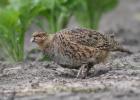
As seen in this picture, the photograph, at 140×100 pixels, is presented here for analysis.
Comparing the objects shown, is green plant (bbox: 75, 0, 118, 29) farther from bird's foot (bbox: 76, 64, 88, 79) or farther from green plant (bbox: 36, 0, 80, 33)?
bird's foot (bbox: 76, 64, 88, 79)

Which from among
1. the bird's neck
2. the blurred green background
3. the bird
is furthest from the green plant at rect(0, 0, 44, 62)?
the bird

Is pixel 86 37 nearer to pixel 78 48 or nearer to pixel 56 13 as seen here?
pixel 78 48

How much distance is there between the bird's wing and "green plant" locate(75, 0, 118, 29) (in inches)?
191

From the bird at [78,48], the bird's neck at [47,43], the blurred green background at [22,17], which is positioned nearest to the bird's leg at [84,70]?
the bird at [78,48]

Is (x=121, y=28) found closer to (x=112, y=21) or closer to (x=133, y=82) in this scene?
(x=112, y=21)

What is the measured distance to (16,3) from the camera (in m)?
11.0

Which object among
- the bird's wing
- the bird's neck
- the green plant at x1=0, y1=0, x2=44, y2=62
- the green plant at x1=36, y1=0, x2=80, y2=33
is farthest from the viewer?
the green plant at x1=36, y1=0, x2=80, y2=33

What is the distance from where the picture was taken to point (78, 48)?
8.77m

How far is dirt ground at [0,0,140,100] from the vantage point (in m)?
6.85

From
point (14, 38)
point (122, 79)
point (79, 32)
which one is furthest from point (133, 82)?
point (14, 38)

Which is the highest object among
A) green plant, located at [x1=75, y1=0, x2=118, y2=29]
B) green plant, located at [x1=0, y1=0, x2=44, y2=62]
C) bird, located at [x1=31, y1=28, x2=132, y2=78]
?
green plant, located at [x1=75, y1=0, x2=118, y2=29]

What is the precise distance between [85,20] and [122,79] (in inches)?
256

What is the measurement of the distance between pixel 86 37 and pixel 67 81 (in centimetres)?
94

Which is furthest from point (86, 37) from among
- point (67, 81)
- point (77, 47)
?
point (67, 81)
